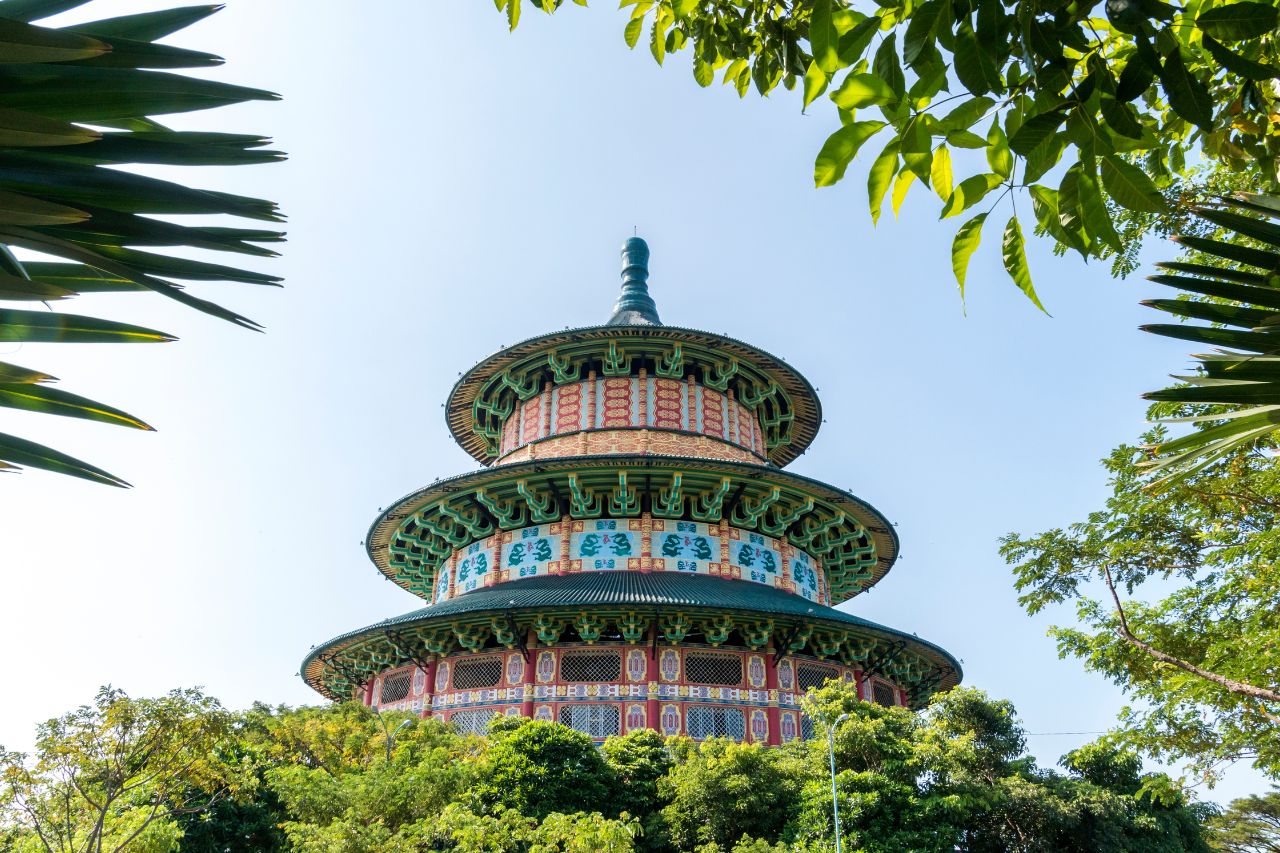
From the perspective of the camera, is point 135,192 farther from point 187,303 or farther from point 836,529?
point 836,529

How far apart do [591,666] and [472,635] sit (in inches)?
A: 124

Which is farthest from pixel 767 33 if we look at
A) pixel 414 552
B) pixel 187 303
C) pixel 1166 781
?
pixel 414 552

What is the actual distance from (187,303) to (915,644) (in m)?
24.6

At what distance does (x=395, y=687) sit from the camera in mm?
25375

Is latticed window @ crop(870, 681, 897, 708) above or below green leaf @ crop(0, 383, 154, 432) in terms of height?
above

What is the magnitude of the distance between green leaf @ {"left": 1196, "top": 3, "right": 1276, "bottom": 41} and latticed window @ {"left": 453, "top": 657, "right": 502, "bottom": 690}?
2228 cm

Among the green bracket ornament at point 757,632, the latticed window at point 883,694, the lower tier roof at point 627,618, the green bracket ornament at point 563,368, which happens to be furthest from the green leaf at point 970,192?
the green bracket ornament at point 563,368

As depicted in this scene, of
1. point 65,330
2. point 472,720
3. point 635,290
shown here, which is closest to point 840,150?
point 65,330

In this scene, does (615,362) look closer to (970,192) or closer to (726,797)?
(726,797)

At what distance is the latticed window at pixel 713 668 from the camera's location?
A: 72.8ft

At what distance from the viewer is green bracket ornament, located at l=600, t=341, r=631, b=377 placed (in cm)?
2802

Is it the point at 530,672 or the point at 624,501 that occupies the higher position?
the point at 624,501

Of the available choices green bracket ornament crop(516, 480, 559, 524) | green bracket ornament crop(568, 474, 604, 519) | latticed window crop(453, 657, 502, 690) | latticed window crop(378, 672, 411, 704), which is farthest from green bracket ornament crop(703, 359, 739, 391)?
latticed window crop(378, 672, 411, 704)

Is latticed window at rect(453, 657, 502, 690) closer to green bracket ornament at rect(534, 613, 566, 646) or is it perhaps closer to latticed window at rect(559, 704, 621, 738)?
green bracket ornament at rect(534, 613, 566, 646)
